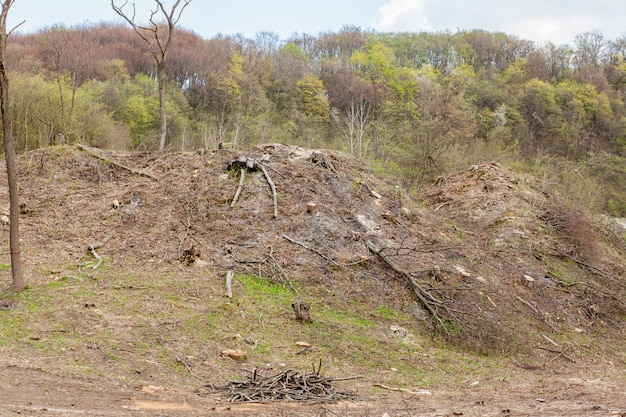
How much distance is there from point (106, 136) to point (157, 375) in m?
20.3

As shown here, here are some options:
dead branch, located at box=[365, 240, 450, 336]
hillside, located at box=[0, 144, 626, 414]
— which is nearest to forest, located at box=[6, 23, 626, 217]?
hillside, located at box=[0, 144, 626, 414]

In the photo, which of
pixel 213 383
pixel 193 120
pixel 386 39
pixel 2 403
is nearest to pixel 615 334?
pixel 213 383

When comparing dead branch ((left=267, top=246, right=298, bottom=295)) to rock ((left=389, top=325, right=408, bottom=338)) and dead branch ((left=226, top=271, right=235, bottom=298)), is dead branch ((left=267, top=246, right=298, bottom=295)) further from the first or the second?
rock ((left=389, top=325, right=408, bottom=338))

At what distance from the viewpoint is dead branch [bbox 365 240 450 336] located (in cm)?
934

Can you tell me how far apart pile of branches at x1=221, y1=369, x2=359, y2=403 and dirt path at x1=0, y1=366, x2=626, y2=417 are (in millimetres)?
203

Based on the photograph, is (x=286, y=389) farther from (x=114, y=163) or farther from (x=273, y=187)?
(x=114, y=163)

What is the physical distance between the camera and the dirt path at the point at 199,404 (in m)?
5.13

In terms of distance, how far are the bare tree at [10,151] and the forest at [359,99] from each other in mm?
6755

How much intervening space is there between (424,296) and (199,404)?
16.8ft

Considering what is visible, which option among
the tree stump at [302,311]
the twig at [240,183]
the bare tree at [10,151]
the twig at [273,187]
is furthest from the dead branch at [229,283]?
the bare tree at [10,151]

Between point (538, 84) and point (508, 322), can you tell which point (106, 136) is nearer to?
point (508, 322)

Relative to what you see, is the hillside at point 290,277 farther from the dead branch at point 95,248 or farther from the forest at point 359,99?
the forest at point 359,99

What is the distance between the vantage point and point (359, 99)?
47.5m

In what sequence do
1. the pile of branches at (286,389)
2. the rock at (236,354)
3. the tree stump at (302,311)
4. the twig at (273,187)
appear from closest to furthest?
the pile of branches at (286,389)
the rock at (236,354)
the tree stump at (302,311)
the twig at (273,187)
